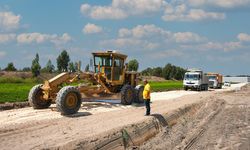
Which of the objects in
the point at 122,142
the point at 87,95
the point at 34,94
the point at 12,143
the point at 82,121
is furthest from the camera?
the point at 87,95

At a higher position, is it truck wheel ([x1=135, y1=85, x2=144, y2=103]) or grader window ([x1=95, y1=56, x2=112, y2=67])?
grader window ([x1=95, y1=56, x2=112, y2=67])

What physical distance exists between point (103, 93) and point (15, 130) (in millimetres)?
9420

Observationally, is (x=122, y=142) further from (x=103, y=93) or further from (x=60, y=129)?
(x=103, y=93)

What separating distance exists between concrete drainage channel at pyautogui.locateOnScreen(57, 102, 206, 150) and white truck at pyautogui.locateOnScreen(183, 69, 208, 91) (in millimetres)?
28921

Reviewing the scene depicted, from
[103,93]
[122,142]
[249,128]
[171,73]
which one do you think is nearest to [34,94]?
[103,93]

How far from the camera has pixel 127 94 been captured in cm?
2245

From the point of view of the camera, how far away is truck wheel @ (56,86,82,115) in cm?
1711

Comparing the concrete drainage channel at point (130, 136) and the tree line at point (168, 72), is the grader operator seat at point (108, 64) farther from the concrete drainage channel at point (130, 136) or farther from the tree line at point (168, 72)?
the tree line at point (168, 72)

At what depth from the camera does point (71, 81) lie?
19875mm

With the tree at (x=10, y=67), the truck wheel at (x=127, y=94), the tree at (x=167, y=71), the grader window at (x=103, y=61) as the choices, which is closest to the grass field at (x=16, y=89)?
the grader window at (x=103, y=61)

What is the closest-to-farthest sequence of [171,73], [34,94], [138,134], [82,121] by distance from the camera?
[138,134] < [82,121] < [34,94] < [171,73]

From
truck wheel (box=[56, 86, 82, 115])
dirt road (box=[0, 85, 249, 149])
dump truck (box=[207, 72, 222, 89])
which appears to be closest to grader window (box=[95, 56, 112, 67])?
dirt road (box=[0, 85, 249, 149])

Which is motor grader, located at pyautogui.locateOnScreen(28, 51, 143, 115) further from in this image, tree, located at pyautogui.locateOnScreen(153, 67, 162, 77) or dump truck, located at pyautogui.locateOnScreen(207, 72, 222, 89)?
tree, located at pyautogui.locateOnScreen(153, 67, 162, 77)

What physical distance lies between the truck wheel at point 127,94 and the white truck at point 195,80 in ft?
84.0
